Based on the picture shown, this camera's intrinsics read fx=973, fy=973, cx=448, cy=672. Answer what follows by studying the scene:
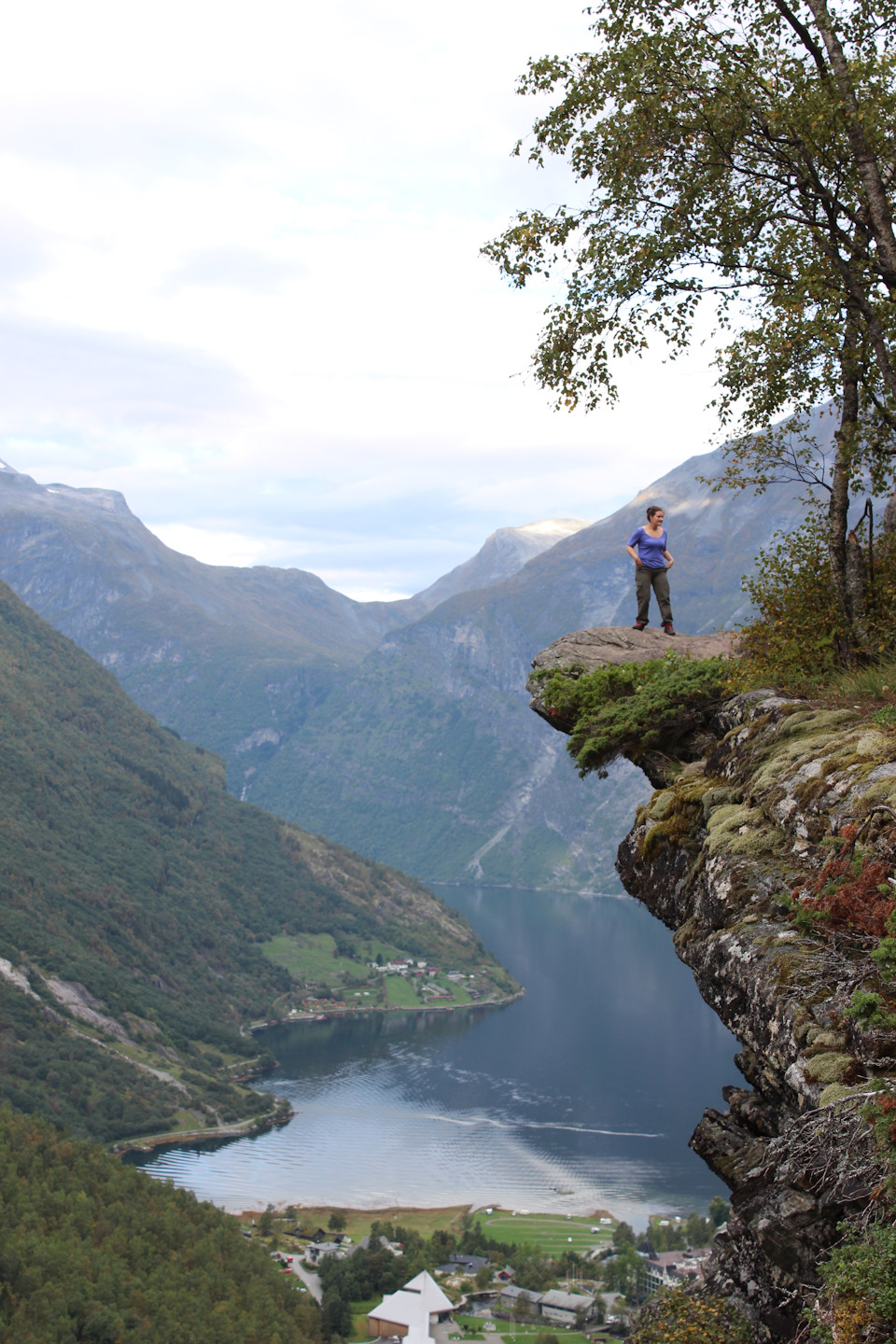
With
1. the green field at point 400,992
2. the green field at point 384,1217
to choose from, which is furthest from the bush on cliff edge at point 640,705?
the green field at point 400,992

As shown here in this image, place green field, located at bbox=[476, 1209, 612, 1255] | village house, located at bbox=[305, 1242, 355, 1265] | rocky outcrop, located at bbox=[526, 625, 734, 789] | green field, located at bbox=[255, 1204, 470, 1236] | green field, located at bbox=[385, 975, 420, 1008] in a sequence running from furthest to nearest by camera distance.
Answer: green field, located at bbox=[385, 975, 420, 1008]
green field, located at bbox=[255, 1204, 470, 1236]
village house, located at bbox=[305, 1242, 355, 1265]
green field, located at bbox=[476, 1209, 612, 1255]
rocky outcrop, located at bbox=[526, 625, 734, 789]

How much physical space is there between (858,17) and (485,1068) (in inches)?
4482

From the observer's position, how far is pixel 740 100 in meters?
11.2

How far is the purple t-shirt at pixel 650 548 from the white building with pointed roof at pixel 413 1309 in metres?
60.8

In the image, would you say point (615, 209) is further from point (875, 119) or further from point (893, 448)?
point (893, 448)

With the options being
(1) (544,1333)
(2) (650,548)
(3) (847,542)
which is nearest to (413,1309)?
(1) (544,1333)

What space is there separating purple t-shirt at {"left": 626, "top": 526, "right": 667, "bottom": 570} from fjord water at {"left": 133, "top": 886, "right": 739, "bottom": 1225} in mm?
70747

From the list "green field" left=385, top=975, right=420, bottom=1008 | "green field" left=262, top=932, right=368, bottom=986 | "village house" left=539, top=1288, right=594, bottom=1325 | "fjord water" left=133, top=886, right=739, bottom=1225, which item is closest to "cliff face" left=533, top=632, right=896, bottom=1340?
"village house" left=539, top=1288, right=594, bottom=1325

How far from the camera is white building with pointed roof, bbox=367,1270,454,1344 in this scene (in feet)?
199

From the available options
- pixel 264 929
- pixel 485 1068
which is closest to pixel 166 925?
pixel 264 929

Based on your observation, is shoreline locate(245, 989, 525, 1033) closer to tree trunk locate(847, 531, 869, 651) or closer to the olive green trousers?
the olive green trousers

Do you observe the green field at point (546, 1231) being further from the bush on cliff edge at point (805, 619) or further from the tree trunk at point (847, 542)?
the tree trunk at point (847, 542)

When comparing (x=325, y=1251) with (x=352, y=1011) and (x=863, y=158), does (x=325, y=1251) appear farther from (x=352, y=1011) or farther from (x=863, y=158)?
(x=352, y=1011)

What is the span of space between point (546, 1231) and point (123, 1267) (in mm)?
29435
